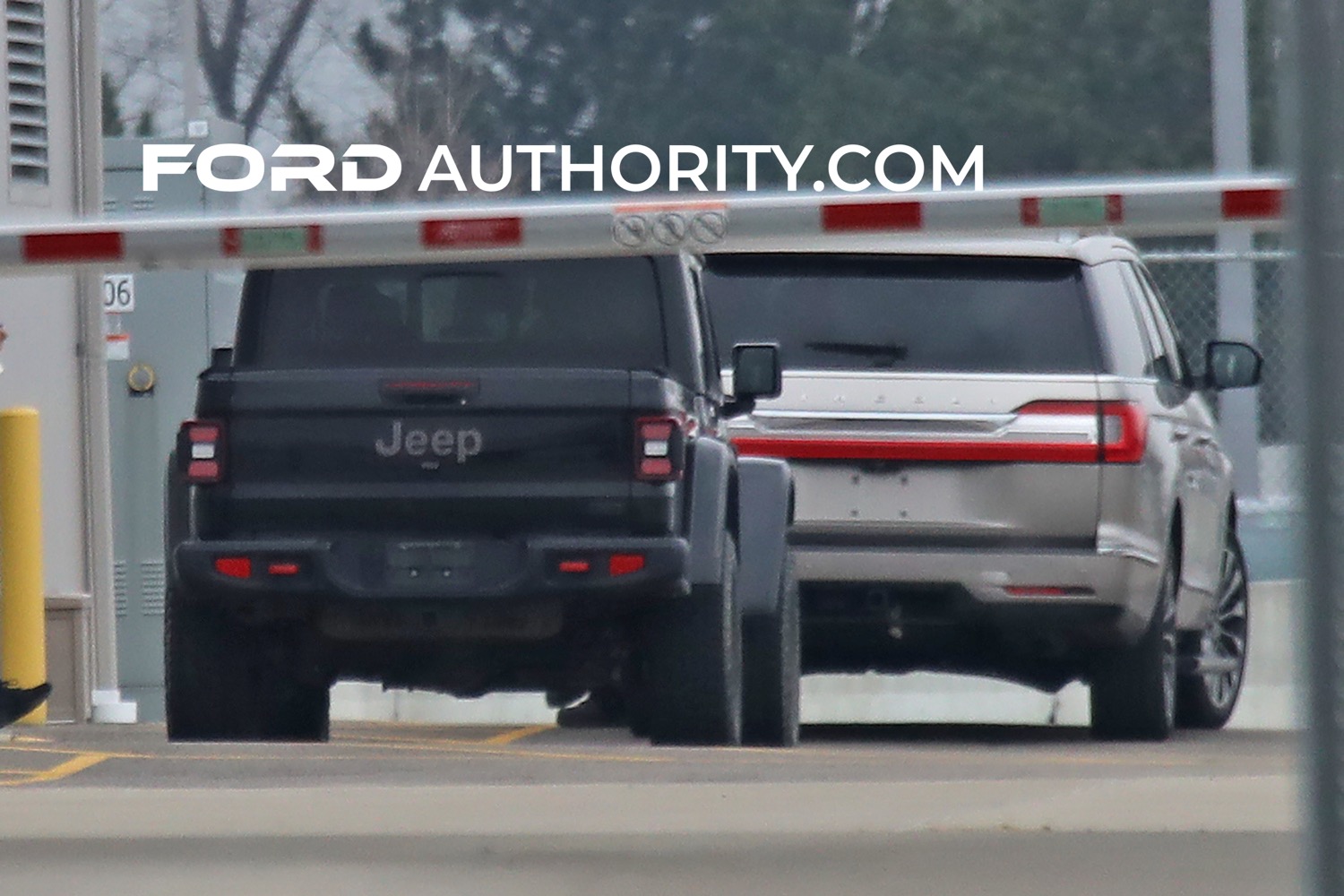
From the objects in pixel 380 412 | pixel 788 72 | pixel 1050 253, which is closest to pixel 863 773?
pixel 380 412

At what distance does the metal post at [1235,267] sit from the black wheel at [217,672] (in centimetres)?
809

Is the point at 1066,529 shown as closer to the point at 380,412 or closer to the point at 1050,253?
the point at 1050,253

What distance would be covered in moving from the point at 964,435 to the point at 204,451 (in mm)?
2506

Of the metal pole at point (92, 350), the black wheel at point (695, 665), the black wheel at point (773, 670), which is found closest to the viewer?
the black wheel at point (695, 665)

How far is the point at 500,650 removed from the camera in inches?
330

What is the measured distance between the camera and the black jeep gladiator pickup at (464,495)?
26.7 feet

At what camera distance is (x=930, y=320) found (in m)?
9.67

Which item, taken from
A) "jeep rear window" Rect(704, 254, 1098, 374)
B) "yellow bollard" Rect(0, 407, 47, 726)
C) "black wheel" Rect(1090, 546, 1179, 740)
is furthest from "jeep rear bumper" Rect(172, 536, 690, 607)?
"yellow bollard" Rect(0, 407, 47, 726)

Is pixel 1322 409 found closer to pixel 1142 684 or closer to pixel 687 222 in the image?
pixel 687 222

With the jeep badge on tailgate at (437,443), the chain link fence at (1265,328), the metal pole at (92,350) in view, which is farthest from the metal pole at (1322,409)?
the chain link fence at (1265,328)

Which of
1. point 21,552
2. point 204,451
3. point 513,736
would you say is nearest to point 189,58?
point 21,552

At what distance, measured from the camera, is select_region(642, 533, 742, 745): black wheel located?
8.37 meters

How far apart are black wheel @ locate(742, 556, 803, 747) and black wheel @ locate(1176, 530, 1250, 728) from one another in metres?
2.34

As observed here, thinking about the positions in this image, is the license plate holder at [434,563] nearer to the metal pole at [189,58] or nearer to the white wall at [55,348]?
the white wall at [55,348]
